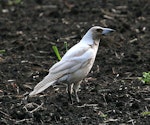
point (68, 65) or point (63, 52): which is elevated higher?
point (63, 52)

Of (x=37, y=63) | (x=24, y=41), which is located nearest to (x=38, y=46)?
(x=24, y=41)

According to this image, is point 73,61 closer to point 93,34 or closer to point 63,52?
point 93,34

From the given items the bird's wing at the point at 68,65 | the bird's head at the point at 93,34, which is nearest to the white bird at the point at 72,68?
the bird's wing at the point at 68,65

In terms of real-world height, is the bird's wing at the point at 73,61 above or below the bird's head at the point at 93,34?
below

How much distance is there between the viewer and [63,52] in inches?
405

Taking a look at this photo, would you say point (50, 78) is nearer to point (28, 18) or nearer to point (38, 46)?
point (38, 46)

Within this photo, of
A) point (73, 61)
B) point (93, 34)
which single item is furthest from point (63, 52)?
point (73, 61)

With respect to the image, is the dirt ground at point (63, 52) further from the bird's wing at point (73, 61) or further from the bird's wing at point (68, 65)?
the bird's wing at point (73, 61)

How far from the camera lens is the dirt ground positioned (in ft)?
24.3

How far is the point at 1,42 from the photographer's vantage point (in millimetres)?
11086

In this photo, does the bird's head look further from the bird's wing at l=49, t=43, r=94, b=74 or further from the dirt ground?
the dirt ground

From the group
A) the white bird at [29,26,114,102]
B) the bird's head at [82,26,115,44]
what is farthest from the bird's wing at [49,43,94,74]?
the bird's head at [82,26,115,44]

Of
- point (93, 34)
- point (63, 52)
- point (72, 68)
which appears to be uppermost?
point (93, 34)

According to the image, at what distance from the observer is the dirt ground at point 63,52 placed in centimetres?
740
